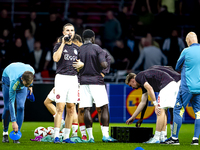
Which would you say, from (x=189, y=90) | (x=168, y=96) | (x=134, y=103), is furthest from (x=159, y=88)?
(x=134, y=103)

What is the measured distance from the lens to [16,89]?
752 cm

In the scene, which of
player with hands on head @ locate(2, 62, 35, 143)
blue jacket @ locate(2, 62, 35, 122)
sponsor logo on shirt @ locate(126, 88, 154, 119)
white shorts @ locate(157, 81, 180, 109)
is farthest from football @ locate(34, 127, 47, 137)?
sponsor logo on shirt @ locate(126, 88, 154, 119)

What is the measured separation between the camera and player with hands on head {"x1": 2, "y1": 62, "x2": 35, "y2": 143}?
23.8 ft

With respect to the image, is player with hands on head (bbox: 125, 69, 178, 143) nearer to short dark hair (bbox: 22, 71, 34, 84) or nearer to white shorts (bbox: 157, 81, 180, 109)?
white shorts (bbox: 157, 81, 180, 109)

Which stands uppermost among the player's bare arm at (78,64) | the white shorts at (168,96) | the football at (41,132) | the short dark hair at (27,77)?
the player's bare arm at (78,64)

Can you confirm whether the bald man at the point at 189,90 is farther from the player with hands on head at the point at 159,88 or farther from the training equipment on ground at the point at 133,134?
the training equipment on ground at the point at 133,134

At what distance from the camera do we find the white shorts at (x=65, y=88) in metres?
7.32

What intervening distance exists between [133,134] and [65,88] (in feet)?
5.94

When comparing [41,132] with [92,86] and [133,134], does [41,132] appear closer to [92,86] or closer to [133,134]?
[92,86]

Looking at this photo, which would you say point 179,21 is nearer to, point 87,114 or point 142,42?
point 142,42

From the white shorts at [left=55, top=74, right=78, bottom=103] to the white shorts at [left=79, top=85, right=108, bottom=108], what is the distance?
458 millimetres

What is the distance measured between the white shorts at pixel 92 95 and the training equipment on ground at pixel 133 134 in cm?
71

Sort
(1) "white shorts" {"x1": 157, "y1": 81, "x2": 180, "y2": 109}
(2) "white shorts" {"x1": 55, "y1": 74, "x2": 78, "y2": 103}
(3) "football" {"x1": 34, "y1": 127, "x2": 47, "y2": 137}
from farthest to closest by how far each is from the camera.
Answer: (3) "football" {"x1": 34, "y1": 127, "x2": 47, "y2": 137}
(1) "white shorts" {"x1": 157, "y1": 81, "x2": 180, "y2": 109}
(2) "white shorts" {"x1": 55, "y1": 74, "x2": 78, "y2": 103}

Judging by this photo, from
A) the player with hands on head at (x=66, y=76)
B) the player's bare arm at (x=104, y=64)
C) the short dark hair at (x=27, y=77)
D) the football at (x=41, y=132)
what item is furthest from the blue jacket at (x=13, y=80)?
the player's bare arm at (x=104, y=64)
